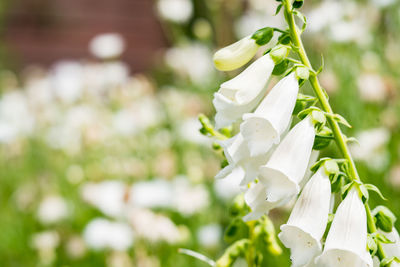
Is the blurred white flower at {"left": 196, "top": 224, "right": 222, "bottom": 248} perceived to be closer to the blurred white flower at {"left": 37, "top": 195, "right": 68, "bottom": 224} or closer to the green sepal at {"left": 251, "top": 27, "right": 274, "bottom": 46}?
the blurred white flower at {"left": 37, "top": 195, "right": 68, "bottom": 224}

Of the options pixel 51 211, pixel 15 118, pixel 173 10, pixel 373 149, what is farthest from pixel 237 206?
pixel 15 118

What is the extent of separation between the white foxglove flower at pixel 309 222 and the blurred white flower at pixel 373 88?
156 cm

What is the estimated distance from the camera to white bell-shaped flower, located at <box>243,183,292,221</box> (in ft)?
1.96

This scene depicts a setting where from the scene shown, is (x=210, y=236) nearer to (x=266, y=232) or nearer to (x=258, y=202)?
(x=266, y=232)

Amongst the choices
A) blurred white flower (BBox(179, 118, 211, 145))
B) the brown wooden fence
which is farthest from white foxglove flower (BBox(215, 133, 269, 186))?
the brown wooden fence

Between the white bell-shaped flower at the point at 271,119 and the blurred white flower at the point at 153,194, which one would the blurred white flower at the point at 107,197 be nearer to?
the blurred white flower at the point at 153,194

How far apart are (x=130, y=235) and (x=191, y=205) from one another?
8.1 inches

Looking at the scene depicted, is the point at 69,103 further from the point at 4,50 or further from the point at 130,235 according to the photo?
the point at 4,50

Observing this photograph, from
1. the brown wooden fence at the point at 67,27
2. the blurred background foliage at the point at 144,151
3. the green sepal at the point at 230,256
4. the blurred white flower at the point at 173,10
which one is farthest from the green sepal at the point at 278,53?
the brown wooden fence at the point at 67,27

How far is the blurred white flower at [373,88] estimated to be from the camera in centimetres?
207

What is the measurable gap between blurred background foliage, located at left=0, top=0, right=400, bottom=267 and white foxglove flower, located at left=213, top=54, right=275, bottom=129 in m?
0.74

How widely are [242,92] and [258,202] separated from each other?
4.3 inches

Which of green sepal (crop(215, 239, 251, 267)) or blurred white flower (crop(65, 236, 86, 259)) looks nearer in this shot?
green sepal (crop(215, 239, 251, 267))

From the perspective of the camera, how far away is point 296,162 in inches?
23.5
